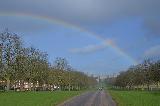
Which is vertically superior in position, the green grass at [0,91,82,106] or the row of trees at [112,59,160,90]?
the row of trees at [112,59,160,90]

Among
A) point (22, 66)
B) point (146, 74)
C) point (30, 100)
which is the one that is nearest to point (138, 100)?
point (30, 100)

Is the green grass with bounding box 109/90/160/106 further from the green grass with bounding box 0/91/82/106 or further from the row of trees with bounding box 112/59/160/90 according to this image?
the row of trees with bounding box 112/59/160/90

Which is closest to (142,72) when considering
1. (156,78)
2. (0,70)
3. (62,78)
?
(156,78)

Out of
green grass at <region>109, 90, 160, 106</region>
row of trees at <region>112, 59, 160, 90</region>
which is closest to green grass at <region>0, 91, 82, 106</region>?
green grass at <region>109, 90, 160, 106</region>

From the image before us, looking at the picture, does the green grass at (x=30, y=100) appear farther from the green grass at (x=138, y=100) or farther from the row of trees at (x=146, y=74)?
the row of trees at (x=146, y=74)

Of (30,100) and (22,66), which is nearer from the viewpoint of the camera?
(30,100)

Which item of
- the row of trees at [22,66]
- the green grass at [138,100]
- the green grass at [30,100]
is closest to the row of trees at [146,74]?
the row of trees at [22,66]

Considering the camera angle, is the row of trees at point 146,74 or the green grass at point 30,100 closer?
the green grass at point 30,100

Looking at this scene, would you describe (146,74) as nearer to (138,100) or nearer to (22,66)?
(22,66)

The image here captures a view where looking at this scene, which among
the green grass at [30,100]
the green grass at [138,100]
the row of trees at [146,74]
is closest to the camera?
the green grass at [30,100]

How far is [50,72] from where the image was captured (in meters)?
155

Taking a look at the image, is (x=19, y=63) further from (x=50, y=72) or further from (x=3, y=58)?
(x=50, y=72)

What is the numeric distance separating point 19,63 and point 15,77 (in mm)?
4831

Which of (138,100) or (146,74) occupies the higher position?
(146,74)
